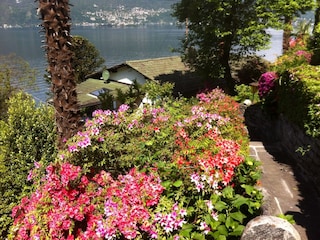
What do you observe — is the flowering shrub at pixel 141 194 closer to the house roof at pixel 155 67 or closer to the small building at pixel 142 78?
the small building at pixel 142 78

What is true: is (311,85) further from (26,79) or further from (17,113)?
(26,79)

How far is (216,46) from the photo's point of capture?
18188mm

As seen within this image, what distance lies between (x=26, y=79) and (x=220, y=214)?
31.7 meters

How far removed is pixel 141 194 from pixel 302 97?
5781mm

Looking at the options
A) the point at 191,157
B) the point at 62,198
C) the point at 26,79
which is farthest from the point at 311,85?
the point at 26,79

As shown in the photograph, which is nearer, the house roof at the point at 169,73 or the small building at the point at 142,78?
the house roof at the point at 169,73

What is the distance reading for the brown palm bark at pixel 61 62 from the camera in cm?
810

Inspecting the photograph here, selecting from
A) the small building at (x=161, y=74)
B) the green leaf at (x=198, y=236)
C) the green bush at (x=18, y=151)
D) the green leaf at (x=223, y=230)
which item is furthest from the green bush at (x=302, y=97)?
the small building at (x=161, y=74)

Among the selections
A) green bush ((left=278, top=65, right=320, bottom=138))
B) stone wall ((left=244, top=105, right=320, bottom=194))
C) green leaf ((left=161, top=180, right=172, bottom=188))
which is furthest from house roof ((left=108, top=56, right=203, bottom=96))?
green leaf ((left=161, top=180, right=172, bottom=188))

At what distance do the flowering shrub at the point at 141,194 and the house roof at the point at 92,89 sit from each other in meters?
21.5

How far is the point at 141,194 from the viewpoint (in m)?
4.34

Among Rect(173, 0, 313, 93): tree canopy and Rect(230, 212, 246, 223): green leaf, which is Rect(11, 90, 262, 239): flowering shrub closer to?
Rect(230, 212, 246, 223): green leaf

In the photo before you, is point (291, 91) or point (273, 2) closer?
point (291, 91)

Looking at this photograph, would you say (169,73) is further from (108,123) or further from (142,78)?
(108,123)
